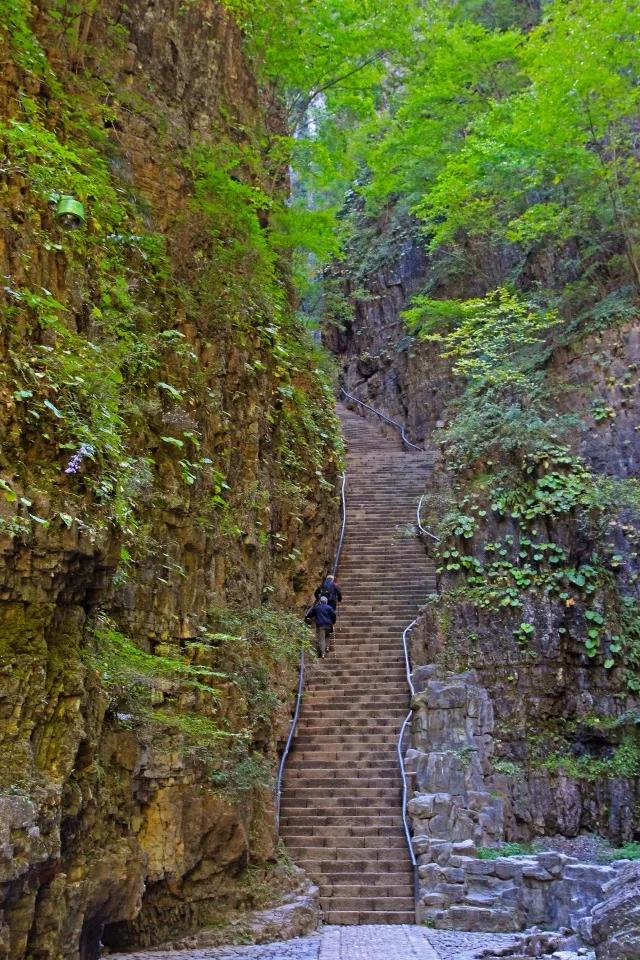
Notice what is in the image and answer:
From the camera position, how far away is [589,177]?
18438mm

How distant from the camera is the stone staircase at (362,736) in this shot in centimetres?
1023

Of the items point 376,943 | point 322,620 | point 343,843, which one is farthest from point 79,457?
point 322,620

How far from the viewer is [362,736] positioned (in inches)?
499

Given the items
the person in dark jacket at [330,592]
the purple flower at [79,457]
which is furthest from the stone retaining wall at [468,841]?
the purple flower at [79,457]

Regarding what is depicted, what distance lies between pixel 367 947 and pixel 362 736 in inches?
174

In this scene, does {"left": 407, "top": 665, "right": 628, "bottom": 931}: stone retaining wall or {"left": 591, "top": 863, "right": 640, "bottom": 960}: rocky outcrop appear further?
{"left": 407, "top": 665, "right": 628, "bottom": 931}: stone retaining wall

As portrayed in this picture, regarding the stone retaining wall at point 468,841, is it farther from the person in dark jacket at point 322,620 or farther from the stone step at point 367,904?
the person in dark jacket at point 322,620

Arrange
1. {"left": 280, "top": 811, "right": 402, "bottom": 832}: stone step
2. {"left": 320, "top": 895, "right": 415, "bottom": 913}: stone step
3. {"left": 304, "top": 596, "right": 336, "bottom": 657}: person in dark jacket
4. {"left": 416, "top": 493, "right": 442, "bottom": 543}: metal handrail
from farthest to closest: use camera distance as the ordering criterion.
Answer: {"left": 416, "top": 493, "right": 442, "bottom": 543}: metal handrail < {"left": 304, "top": 596, "right": 336, "bottom": 657}: person in dark jacket < {"left": 280, "top": 811, "right": 402, "bottom": 832}: stone step < {"left": 320, "top": 895, "right": 415, "bottom": 913}: stone step

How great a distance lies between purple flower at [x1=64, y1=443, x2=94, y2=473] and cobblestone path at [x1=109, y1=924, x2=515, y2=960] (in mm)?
4421

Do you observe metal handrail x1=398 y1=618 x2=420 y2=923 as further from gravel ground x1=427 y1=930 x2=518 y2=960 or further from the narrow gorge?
gravel ground x1=427 y1=930 x2=518 y2=960

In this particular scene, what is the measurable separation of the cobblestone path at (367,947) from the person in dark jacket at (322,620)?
17.8 feet

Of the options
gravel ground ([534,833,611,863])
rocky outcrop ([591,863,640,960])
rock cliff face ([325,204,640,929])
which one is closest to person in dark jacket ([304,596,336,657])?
rock cliff face ([325,204,640,929])

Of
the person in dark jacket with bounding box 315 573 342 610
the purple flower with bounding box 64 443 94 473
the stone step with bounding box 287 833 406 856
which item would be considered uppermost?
the purple flower with bounding box 64 443 94 473

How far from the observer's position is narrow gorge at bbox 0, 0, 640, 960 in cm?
600
